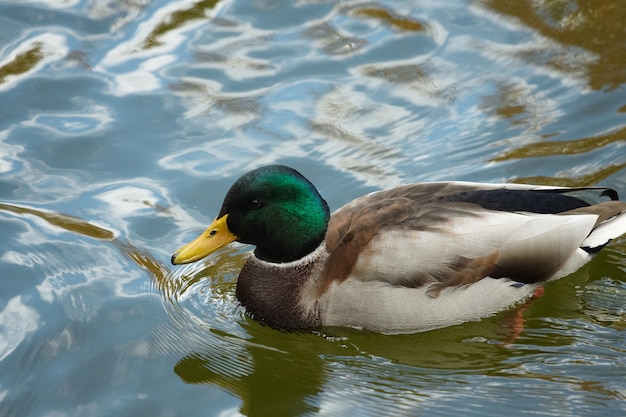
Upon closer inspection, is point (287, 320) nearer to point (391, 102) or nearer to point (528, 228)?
point (528, 228)

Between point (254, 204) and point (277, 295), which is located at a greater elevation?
point (254, 204)

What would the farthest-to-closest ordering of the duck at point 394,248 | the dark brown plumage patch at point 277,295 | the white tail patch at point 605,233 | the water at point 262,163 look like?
1. the white tail patch at point 605,233
2. the dark brown plumage patch at point 277,295
3. the duck at point 394,248
4. the water at point 262,163

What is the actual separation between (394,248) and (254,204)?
33.4 inches

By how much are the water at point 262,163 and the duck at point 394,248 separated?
0.17m

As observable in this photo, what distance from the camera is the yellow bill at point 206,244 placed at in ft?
19.2

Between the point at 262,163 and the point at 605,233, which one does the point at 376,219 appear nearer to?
the point at 605,233

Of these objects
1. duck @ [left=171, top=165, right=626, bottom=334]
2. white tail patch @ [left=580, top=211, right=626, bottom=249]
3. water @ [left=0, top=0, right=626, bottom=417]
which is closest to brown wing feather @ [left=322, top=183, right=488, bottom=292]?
duck @ [left=171, top=165, right=626, bottom=334]

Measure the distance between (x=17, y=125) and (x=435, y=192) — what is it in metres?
3.86

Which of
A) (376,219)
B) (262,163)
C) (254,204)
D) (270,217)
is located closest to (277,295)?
(270,217)

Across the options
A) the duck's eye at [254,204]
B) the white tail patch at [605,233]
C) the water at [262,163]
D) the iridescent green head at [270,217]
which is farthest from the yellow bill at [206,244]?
the white tail patch at [605,233]

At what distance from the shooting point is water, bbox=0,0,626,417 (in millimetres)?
5566

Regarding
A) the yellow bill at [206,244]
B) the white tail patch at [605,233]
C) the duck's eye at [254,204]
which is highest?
the white tail patch at [605,233]

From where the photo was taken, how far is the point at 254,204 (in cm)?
590

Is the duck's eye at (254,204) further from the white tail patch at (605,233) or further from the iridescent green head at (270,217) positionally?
the white tail patch at (605,233)
